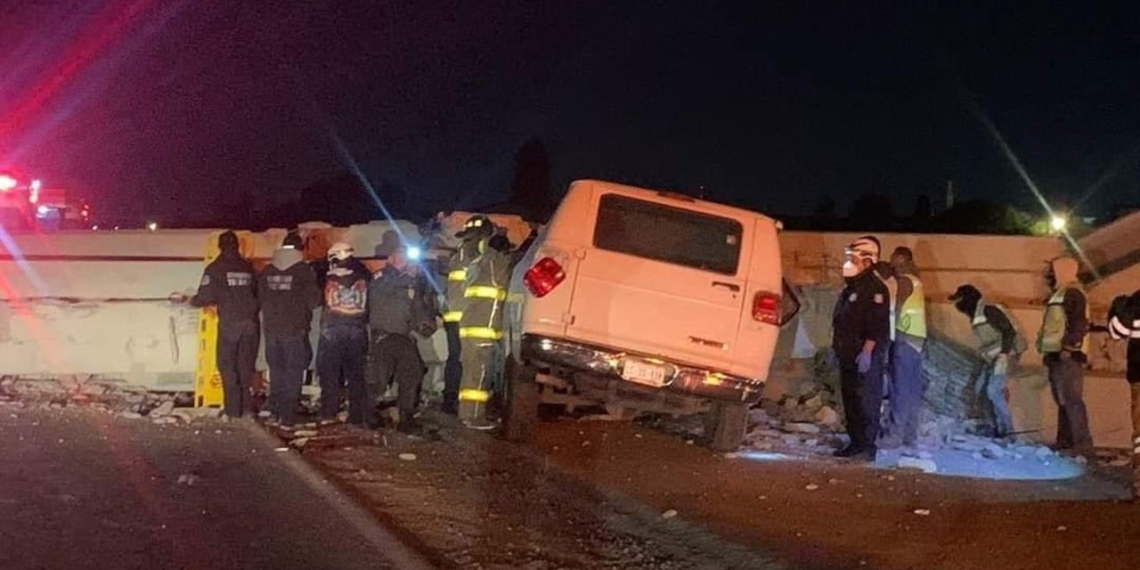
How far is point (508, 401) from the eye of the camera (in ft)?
38.1

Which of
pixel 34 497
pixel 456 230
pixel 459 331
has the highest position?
pixel 456 230

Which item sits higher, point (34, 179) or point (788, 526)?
Answer: point (34, 179)

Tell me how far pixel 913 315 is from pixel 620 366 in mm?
3101

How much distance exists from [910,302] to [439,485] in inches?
189

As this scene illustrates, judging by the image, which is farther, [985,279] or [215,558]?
[985,279]

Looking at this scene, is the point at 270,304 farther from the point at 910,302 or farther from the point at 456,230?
the point at 910,302

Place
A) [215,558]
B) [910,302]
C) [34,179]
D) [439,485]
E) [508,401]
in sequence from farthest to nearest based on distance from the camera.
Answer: [34,179], [910,302], [508,401], [439,485], [215,558]

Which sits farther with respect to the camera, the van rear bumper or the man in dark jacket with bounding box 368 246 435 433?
the man in dark jacket with bounding box 368 246 435 433

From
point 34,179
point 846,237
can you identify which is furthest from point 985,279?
point 34,179

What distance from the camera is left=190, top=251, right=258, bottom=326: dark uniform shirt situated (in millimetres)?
12695

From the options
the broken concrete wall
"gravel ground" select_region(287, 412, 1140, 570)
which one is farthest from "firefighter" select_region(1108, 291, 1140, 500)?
the broken concrete wall

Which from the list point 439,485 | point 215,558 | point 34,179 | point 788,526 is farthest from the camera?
point 34,179

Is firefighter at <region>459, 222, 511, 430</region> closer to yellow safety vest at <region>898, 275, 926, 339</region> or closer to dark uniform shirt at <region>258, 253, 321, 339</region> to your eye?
dark uniform shirt at <region>258, 253, 321, 339</region>

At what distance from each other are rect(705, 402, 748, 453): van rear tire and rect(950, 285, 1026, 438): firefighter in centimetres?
305
